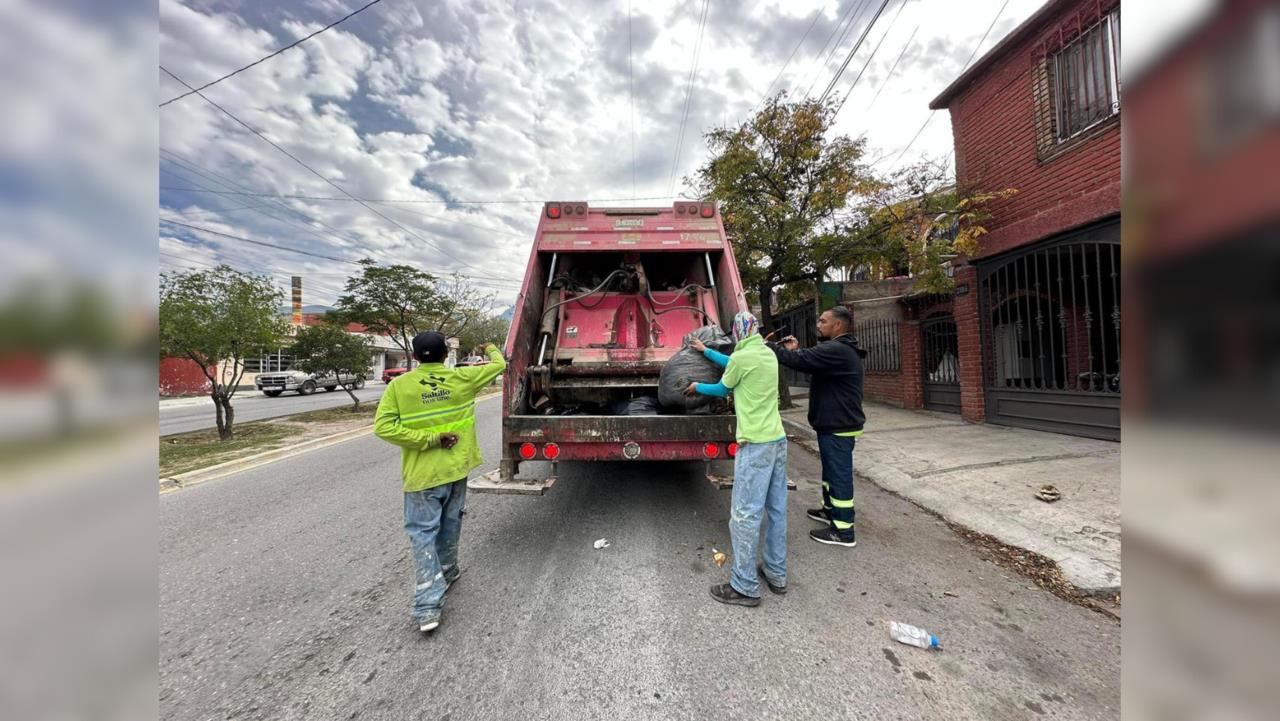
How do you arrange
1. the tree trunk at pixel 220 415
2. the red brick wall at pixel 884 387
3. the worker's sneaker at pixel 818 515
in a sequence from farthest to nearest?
the red brick wall at pixel 884 387
the tree trunk at pixel 220 415
the worker's sneaker at pixel 818 515

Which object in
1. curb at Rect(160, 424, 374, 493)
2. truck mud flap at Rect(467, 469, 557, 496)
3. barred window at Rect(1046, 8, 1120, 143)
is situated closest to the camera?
truck mud flap at Rect(467, 469, 557, 496)

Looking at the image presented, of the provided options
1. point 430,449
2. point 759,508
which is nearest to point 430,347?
point 430,449

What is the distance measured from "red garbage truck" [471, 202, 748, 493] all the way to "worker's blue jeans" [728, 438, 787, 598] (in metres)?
0.44

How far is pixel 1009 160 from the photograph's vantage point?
23.7ft

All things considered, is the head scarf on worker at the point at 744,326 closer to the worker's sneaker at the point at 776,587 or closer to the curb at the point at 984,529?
the worker's sneaker at the point at 776,587

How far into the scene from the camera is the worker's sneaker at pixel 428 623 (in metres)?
2.55

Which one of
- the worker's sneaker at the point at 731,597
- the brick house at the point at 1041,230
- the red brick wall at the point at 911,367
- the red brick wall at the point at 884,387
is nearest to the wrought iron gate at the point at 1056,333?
the brick house at the point at 1041,230

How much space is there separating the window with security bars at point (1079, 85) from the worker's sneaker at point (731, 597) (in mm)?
6733

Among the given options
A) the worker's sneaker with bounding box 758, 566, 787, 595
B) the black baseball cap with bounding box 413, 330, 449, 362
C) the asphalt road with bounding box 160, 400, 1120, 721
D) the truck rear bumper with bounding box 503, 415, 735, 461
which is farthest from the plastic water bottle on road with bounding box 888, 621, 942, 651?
the black baseball cap with bounding box 413, 330, 449, 362

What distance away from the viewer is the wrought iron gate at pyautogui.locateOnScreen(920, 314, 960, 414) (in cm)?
857

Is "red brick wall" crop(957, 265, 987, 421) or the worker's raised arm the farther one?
"red brick wall" crop(957, 265, 987, 421)

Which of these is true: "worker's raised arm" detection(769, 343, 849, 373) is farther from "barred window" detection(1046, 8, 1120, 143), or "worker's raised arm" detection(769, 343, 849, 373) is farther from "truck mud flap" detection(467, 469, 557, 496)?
"barred window" detection(1046, 8, 1120, 143)

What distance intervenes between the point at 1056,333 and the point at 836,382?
6454mm

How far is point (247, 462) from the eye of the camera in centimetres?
697
